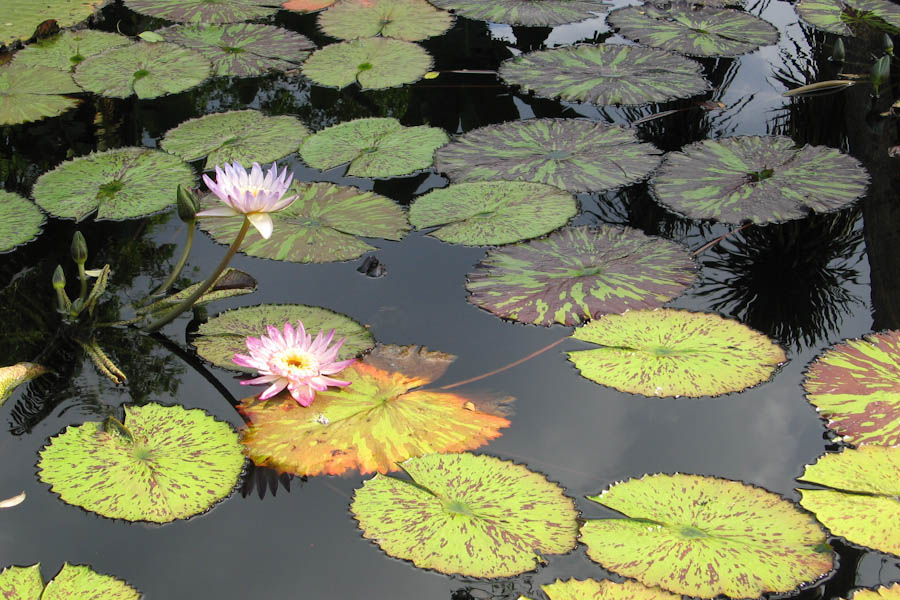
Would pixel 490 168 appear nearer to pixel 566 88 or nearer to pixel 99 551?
pixel 566 88

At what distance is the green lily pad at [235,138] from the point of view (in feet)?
11.3

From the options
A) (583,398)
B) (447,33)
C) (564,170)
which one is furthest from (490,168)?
(447,33)

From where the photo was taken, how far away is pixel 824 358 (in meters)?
2.41

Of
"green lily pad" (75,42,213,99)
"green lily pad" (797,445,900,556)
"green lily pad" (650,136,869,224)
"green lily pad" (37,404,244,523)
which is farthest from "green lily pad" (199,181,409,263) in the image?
"green lily pad" (797,445,900,556)

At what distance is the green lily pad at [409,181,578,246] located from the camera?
2951mm

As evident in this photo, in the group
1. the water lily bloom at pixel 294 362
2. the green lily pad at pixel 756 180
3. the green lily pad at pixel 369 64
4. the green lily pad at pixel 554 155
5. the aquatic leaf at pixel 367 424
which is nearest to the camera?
the aquatic leaf at pixel 367 424

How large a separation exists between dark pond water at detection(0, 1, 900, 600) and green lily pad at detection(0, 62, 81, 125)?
81mm

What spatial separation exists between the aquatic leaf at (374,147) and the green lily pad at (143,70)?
3.06ft

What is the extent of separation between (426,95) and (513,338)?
1942 mm

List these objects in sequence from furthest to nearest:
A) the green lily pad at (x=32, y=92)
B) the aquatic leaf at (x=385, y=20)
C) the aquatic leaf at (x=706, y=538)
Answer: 1. the aquatic leaf at (x=385, y=20)
2. the green lily pad at (x=32, y=92)
3. the aquatic leaf at (x=706, y=538)

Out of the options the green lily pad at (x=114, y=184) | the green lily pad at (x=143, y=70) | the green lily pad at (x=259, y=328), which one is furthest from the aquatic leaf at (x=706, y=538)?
the green lily pad at (x=143, y=70)

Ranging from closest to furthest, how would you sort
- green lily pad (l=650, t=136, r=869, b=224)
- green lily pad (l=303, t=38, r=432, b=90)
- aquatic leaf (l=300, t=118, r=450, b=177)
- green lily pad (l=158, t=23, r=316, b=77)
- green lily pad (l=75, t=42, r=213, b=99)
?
green lily pad (l=650, t=136, r=869, b=224), aquatic leaf (l=300, t=118, r=450, b=177), green lily pad (l=75, t=42, r=213, b=99), green lily pad (l=303, t=38, r=432, b=90), green lily pad (l=158, t=23, r=316, b=77)

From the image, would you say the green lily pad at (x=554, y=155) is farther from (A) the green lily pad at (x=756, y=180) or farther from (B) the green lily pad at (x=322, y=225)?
(B) the green lily pad at (x=322, y=225)

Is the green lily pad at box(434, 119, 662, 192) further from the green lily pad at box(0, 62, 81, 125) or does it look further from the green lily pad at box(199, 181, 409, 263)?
the green lily pad at box(0, 62, 81, 125)
